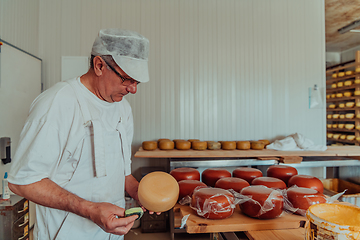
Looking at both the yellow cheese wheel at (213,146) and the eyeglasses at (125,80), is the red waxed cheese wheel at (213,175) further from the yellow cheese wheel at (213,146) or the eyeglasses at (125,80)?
the yellow cheese wheel at (213,146)

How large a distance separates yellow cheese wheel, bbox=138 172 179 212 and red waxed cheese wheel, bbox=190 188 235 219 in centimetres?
12

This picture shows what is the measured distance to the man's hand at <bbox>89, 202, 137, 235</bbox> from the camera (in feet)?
2.85

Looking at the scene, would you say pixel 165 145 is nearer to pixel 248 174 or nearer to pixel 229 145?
pixel 229 145

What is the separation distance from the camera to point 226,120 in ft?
12.8

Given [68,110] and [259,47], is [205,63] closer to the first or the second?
[259,47]

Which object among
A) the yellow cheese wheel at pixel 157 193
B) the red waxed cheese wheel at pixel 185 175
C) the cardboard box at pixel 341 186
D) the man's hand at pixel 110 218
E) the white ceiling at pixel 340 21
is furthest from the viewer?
the white ceiling at pixel 340 21

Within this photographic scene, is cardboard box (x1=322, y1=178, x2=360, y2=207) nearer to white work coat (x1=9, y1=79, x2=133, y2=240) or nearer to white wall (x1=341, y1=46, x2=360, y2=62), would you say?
white work coat (x1=9, y1=79, x2=133, y2=240)

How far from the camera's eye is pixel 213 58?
3900 mm

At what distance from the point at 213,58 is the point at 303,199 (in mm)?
3125

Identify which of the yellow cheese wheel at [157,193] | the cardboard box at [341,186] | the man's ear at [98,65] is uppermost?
the man's ear at [98,65]

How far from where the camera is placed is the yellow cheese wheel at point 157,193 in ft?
3.27

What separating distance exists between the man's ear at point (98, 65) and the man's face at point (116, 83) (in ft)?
0.09

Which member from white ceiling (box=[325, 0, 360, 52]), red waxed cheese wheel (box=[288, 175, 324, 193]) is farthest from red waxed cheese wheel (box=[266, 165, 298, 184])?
white ceiling (box=[325, 0, 360, 52])

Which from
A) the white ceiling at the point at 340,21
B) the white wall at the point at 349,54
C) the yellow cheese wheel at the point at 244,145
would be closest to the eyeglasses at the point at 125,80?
the yellow cheese wheel at the point at 244,145
